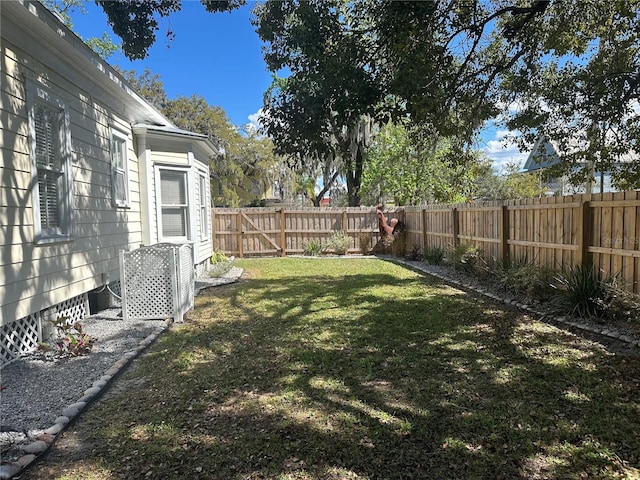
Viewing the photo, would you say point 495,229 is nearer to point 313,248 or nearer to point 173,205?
point 173,205

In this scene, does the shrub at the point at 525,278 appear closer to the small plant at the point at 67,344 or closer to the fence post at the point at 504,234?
the fence post at the point at 504,234

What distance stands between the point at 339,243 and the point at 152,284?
961cm

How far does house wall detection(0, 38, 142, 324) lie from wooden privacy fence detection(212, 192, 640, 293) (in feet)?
23.5

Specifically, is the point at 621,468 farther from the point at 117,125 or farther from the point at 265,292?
the point at 117,125

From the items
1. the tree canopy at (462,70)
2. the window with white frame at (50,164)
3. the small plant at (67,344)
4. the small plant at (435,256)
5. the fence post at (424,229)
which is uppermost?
the tree canopy at (462,70)

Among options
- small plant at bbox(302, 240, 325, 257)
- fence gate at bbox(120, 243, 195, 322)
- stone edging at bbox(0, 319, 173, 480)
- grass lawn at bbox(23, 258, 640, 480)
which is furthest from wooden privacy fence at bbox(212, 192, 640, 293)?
stone edging at bbox(0, 319, 173, 480)

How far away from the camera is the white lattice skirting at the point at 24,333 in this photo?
411cm

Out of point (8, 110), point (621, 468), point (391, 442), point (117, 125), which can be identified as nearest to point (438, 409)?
point (391, 442)

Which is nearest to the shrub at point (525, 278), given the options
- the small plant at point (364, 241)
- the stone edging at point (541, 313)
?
the stone edging at point (541, 313)

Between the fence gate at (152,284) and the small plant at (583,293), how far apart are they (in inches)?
220

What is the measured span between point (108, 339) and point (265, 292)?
11.4 ft

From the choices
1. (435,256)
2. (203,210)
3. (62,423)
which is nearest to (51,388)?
(62,423)

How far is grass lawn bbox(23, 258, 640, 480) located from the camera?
8.19 ft

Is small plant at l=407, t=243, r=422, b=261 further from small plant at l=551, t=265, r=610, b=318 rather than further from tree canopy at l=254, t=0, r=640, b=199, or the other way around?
small plant at l=551, t=265, r=610, b=318
